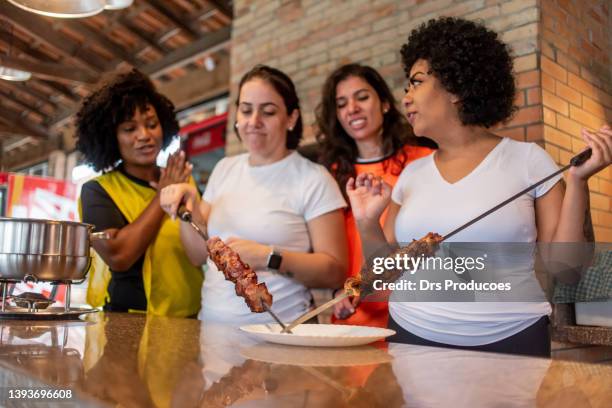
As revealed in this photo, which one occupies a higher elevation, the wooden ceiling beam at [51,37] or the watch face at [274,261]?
the wooden ceiling beam at [51,37]

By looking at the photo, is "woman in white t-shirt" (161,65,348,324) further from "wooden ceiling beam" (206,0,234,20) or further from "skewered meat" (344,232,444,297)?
"wooden ceiling beam" (206,0,234,20)

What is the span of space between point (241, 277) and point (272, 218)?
18.3 inches

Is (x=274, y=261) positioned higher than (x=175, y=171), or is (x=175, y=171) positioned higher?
Answer: (x=175, y=171)

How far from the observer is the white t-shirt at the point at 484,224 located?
130 centimetres

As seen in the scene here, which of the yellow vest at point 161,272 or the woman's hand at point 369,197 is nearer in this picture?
the woman's hand at point 369,197

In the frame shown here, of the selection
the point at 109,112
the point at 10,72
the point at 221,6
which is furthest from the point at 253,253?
the point at 221,6

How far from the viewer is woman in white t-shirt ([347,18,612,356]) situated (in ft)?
4.26

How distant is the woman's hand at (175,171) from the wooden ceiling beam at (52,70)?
6.30 feet

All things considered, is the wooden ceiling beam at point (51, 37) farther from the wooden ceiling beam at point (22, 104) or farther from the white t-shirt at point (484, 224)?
the white t-shirt at point (484, 224)

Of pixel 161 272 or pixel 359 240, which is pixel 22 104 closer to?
pixel 161 272

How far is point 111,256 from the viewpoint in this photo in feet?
6.19

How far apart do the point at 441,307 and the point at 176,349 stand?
Answer: 2.27 ft

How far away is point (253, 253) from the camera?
157 cm

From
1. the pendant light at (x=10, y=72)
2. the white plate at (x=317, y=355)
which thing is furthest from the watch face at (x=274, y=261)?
the pendant light at (x=10, y=72)
